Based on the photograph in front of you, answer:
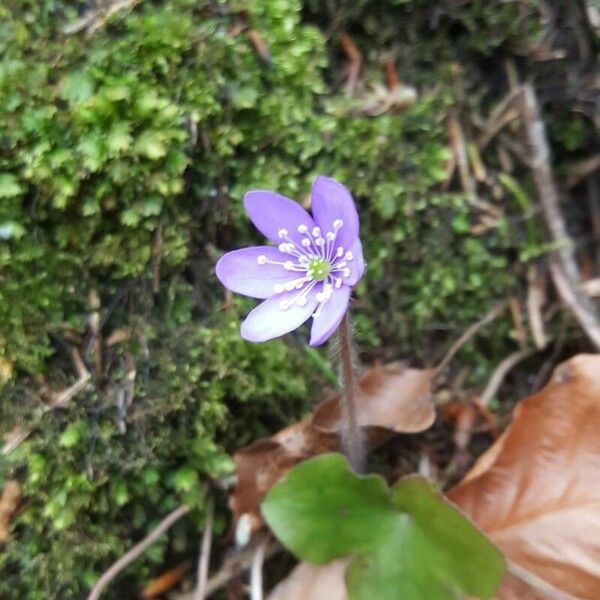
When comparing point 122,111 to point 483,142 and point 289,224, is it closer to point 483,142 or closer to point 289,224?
point 289,224

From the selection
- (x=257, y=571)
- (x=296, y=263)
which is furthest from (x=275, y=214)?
(x=257, y=571)

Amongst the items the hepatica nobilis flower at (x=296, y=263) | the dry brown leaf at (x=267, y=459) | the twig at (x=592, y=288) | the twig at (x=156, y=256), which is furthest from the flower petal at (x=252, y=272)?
the twig at (x=592, y=288)

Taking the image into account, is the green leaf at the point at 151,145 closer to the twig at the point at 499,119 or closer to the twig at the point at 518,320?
the twig at the point at 499,119

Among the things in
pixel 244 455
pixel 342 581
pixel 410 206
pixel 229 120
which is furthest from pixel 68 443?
pixel 410 206

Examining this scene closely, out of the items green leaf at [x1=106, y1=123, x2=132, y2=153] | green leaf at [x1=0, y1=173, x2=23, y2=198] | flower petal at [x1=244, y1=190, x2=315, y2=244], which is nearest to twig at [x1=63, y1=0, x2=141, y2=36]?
green leaf at [x1=106, y1=123, x2=132, y2=153]

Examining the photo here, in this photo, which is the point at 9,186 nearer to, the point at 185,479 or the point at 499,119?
the point at 185,479

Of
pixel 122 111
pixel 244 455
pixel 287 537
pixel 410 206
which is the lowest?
pixel 287 537
